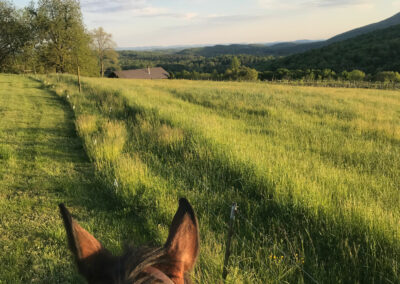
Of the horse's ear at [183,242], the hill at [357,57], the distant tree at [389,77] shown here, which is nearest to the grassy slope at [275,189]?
the horse's ear at [183,242]

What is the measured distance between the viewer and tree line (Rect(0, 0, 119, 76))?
4094 centimetres

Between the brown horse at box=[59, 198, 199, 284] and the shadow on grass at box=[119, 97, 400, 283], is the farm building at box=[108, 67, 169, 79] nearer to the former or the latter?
the shadow on grass at box=[119, 97, 400, 283]

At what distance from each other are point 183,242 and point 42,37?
5227 centimetres

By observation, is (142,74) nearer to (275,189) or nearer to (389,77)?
(389,77)

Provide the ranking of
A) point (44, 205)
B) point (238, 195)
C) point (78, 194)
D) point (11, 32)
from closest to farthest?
1. point (238, 195)
2. point (44, 205)
3. point (78, 194)
4. point (11, 32)

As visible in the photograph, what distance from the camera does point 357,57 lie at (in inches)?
2953

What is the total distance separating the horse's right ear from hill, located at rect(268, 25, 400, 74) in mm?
78931

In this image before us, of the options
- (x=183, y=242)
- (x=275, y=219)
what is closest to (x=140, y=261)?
(x=183, y=242)

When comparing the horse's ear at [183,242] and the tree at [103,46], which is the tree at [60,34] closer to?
the tree at [103,46]

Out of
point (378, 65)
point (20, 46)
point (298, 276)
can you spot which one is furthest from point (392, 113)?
point (378, 65)

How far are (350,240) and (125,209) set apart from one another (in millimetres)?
3007

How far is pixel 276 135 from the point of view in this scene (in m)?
7.43

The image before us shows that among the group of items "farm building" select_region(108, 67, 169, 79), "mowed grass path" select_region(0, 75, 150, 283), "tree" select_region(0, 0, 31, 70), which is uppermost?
"tree" select_region(0, 0, 31, 70)

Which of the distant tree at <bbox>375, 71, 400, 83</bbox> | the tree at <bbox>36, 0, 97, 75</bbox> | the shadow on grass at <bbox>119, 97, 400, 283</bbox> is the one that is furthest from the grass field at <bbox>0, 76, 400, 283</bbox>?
the distant tree at <bbox>375, 71, 400, 83</bbox>
